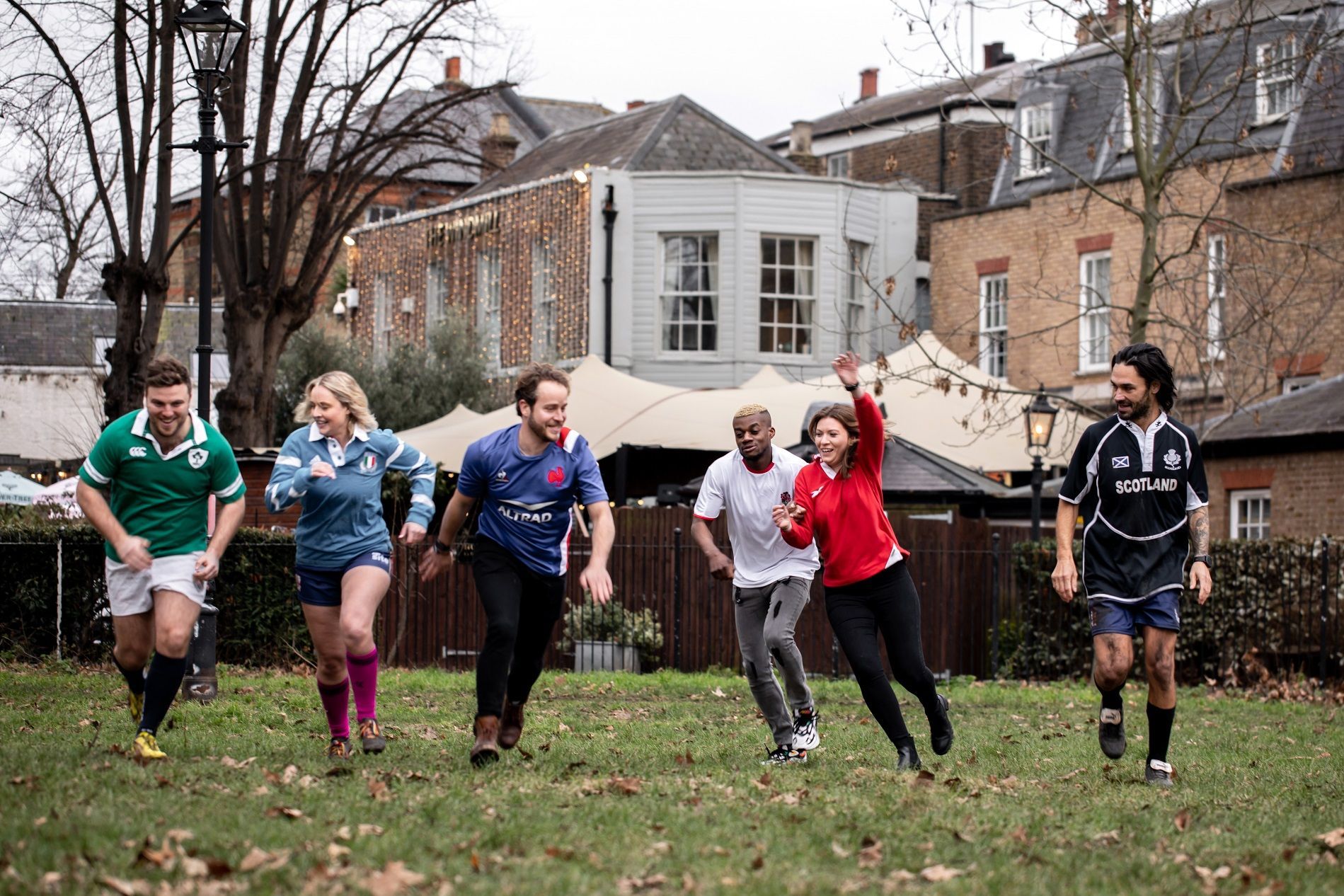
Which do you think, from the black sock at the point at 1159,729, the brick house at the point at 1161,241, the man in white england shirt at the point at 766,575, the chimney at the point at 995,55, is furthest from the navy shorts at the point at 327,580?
the chimney at the point at 995,55

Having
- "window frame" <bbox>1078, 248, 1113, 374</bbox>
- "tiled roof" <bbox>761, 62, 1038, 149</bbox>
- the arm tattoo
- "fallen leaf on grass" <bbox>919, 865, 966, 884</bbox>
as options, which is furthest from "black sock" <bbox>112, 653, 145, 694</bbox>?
"tiled roof" <bbox>761, 62, 1038, 149</bbox>

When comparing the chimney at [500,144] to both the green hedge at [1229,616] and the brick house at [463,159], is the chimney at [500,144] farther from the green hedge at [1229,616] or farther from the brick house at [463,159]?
Answer: the green hedge at [1229,616]

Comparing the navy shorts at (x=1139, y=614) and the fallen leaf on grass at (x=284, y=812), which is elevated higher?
the navy shorts at (x=1139, y=614)

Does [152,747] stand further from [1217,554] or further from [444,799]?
[1217,554]

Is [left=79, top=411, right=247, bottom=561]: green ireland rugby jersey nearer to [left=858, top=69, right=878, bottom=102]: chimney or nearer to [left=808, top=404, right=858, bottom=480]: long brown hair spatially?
[left=808, top=404, right=858, bottom=480]: long brown hair

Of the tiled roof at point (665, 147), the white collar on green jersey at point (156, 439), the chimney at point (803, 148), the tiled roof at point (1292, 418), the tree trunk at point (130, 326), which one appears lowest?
the white collar on green jersey at point (156, 439)

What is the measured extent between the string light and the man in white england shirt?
2157 centimetres

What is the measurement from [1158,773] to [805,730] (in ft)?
5.77

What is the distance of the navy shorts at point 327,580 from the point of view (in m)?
7.84

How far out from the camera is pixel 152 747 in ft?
24.5

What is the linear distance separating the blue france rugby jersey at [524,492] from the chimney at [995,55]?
44610 millimetres

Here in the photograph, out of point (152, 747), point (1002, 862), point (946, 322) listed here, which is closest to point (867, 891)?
point (1002, 862)

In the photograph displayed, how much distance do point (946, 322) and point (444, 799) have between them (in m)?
26.7

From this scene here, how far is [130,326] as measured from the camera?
20.1 meters
